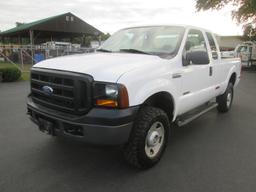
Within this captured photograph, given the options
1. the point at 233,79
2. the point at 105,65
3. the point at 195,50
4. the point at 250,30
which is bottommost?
the point at 233,79

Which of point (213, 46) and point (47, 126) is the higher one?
point (213, 46)

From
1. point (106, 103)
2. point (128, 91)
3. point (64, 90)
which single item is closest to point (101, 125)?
point (106, 103)

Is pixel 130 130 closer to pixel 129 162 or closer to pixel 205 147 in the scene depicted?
pixel 129 162

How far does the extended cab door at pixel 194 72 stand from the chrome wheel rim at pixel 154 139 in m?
0.65

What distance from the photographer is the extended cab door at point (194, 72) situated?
4.05m

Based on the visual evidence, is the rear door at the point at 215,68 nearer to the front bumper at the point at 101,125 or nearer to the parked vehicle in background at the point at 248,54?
the front bumper at the point at 101,125

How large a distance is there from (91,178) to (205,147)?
200 cm

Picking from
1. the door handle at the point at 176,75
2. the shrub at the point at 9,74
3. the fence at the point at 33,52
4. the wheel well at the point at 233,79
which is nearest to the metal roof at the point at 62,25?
the fence at the point at 33,52

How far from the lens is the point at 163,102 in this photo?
3.88 m

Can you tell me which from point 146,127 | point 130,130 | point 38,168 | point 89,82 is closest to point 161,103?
point 146,127

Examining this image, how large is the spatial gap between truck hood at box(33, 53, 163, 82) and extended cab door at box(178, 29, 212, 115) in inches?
24.1

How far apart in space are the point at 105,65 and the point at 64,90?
568 millimetres

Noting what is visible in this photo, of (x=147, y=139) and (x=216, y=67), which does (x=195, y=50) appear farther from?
(x=147, y=139)

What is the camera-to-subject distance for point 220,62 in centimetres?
561
